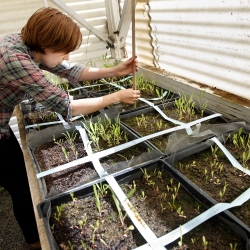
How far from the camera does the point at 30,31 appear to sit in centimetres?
107

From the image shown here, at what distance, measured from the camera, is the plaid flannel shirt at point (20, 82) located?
1034 millimetres

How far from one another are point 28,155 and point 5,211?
113 centimetres

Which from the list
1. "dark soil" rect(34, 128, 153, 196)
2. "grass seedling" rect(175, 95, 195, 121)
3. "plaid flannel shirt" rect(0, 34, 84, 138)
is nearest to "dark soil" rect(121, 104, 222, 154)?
"grass seedling" rect(175, 95, 195, 121)

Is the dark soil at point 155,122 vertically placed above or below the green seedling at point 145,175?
below

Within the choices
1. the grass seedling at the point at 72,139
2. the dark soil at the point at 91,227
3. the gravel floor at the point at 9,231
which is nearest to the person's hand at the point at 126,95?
the grass seedling at the point at 72,139

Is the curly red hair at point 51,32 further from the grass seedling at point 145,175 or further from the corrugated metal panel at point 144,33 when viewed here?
the corrugated metal panel at point 144,33

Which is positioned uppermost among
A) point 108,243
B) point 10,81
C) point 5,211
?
point 10,81

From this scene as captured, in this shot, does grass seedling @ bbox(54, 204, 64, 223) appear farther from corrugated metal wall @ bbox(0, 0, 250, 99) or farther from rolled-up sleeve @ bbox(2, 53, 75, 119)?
corrugated metal wall @ bbox(0, 0, 250, 99)

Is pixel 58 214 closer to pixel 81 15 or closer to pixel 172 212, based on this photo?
pixel 172 212

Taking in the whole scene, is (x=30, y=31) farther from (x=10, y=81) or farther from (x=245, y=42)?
(x=245, y=42)

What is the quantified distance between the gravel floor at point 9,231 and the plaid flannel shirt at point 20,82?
1.01 m

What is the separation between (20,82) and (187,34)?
49.2 inches

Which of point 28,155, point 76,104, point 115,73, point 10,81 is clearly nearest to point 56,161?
point 28,155

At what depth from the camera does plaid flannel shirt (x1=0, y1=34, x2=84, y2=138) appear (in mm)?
1034
